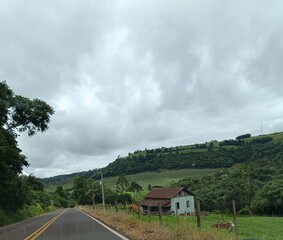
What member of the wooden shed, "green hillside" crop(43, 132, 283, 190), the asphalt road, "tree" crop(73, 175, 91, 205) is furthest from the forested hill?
the asphalt road

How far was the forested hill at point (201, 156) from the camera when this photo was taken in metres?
142

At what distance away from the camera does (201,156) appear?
6201 inches

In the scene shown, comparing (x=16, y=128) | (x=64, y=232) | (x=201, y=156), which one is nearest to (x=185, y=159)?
(x=201, y=156)

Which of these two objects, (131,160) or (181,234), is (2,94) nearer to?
(181,234)

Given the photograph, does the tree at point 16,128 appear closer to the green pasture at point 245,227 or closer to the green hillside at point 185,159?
the green pasture at point 245,227

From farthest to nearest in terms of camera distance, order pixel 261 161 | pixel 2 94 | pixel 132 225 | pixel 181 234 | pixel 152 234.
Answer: pixel 261 161 < pixel 2 94 < pixel 132 225 < pixel 152 234 < pixel 181 234

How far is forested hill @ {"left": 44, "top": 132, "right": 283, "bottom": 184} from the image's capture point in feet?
467

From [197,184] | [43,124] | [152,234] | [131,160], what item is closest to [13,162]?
[43,124]

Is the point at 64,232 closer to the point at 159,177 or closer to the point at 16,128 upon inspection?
the point at 16,128

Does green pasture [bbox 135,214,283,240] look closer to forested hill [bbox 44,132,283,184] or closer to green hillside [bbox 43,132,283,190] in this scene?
forested hill [bbox 44,132,283,184]

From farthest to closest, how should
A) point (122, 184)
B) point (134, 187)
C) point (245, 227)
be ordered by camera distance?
point (122, 184), point (134, 187), point (245, 227)

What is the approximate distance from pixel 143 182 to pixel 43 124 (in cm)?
11189

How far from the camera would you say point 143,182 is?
5876 inches

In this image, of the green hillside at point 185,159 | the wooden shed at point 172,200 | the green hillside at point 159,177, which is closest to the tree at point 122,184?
the green hillside at point 185,159
